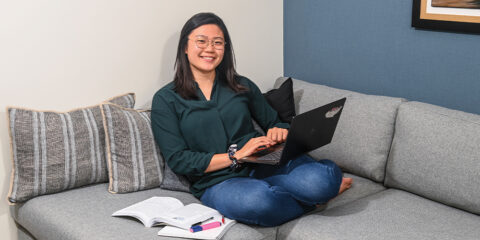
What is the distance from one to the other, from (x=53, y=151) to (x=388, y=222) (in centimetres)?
143

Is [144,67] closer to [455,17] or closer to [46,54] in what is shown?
[46,54]

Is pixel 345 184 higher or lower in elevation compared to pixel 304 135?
lower

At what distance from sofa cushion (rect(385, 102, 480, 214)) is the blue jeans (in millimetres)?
381

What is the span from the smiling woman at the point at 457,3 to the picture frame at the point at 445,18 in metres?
0.01

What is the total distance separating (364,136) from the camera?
2561 millimetres

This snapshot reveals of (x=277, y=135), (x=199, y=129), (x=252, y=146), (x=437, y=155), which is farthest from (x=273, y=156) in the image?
(x=437, y=155)

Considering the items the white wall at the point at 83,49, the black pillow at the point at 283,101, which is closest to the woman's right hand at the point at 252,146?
the black pillow at the point at 283,101

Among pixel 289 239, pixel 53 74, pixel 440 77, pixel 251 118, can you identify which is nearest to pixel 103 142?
pixel 53 74

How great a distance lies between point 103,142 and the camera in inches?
97.5

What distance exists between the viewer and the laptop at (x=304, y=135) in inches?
82.8

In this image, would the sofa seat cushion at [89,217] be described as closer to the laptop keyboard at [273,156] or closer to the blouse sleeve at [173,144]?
the blouse sleeve at [173,144]

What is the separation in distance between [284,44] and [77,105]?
4.48ft

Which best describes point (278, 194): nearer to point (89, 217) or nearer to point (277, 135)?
point (277, 135)

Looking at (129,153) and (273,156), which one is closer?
(273,156)
